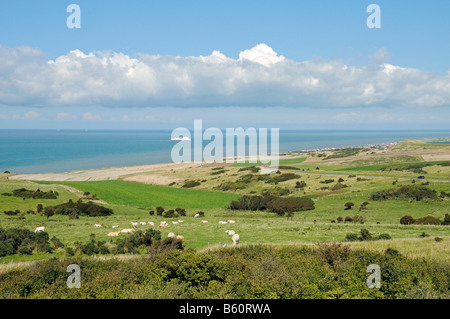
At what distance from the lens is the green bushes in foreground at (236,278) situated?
1277cm

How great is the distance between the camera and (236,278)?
14.1m

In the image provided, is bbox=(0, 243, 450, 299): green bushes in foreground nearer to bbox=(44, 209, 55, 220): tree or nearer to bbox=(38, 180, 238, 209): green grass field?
bbox=(44, 209, 55, 220): tree

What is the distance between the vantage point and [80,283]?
13.9 m

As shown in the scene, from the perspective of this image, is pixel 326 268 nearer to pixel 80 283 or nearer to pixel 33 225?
pixel 80 283

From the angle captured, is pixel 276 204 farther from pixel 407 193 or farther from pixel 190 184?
pixel 190 184

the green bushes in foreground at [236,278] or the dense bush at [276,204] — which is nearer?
the green bushes in foreground at [236,278]

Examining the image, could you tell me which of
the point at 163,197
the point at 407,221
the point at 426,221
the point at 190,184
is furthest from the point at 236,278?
the point at 190,184

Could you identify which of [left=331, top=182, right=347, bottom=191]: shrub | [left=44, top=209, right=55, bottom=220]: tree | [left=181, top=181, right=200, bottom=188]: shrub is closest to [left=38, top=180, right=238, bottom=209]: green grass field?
[left=181, top=181, right=200, bottom=188]: shrub

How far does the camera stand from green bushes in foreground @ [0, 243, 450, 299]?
41.9ft

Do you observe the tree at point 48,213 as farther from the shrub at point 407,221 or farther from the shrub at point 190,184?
the shrub at point 190,184

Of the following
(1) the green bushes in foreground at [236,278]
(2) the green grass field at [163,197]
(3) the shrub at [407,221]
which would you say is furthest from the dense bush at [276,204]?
(1) the green bushes in foreground at [236,278]

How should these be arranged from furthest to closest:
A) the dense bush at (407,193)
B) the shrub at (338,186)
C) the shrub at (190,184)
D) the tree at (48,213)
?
the shrub at (190,184) → the shrub at (338,186) → the dense bush at (407,193) → the tree at (48,213)

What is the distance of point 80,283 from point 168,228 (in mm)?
20225
